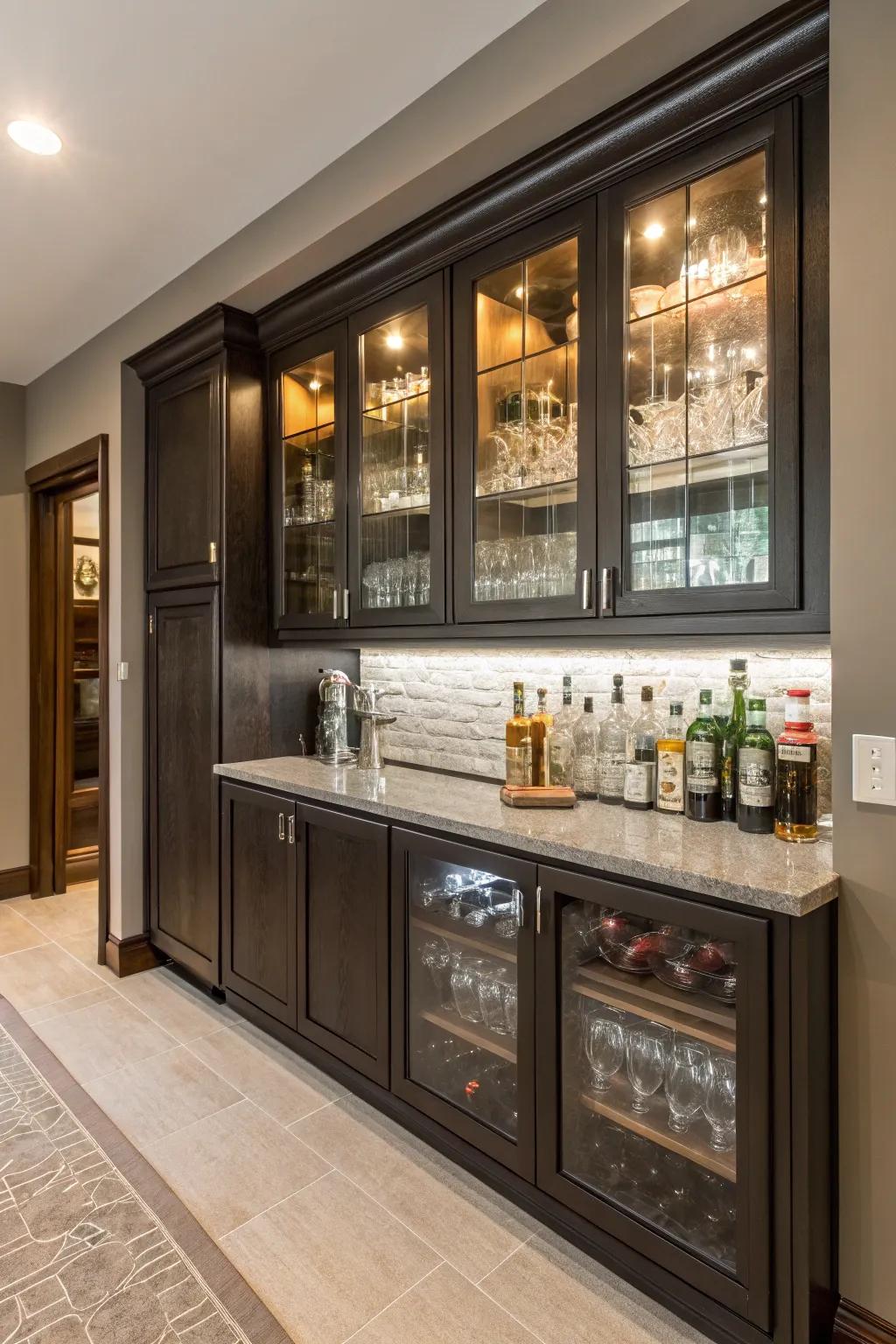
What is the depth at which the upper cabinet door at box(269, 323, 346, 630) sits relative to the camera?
2.77 metres

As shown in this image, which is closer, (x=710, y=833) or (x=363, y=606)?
(x=710, y=833)

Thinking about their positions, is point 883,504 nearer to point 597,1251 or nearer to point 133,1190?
point 597,1251

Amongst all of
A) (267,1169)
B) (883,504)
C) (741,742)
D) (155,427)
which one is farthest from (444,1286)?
(155,427)

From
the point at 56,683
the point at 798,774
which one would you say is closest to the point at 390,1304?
the point at 798,774

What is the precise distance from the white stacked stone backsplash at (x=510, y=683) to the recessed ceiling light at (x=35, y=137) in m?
1.95

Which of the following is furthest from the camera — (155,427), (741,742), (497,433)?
(155,427)

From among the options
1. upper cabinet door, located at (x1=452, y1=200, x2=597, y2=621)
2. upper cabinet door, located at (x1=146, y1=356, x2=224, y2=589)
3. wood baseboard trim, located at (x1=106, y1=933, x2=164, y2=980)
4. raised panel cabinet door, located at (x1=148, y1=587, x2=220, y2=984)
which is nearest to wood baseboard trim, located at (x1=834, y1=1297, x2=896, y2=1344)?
upper cabinet door, located at (x1=452, y1=200, x2=597, y2=621)

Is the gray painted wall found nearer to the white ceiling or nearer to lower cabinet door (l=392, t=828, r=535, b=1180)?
lower cabinet door (l=392, t=828, r=535, b=1180)

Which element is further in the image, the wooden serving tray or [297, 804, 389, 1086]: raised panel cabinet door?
[297, 804, 389, 1086]: raised panel cabinet door

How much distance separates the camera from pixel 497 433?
2.26 m

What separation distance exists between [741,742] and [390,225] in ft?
6.13

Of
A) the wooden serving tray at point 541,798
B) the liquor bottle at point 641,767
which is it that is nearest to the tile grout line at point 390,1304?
the wooden serving tray at point 541,798

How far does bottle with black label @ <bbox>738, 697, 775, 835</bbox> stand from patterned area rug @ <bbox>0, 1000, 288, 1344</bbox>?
4.86 ft

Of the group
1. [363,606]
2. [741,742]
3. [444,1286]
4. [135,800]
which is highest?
[363,606]
